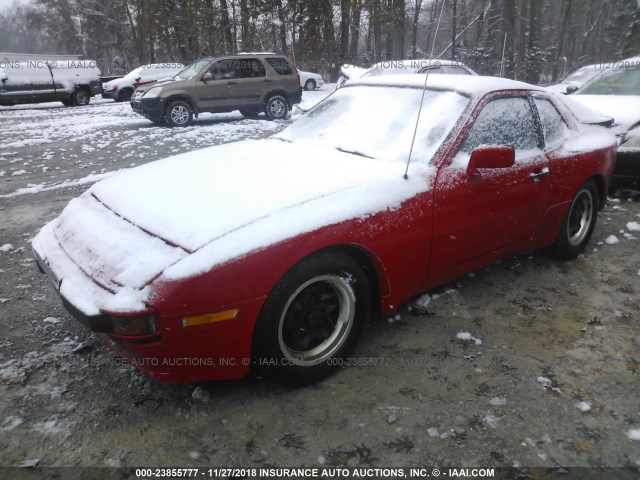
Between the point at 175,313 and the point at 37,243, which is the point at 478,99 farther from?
the point at 37,243

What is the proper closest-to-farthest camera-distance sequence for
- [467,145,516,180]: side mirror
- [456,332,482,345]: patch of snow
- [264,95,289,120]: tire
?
[467,145,516,180]: side mirror < [456,332,482,345]: patch of snow < [264,95,289,120]: tire

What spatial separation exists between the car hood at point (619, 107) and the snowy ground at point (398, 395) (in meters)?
2.95

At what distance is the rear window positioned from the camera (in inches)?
480

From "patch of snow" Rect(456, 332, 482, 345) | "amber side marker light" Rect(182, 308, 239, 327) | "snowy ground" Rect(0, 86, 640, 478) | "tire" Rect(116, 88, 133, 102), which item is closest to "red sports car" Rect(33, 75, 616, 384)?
"amber side marker light" Rect(182, 308, 239, 327)

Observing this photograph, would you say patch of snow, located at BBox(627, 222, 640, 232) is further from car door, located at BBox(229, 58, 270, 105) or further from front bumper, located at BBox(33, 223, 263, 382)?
car door, located at BBox(229, 58, 270, 105)

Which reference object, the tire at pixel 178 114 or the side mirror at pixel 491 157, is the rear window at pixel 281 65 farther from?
the side mirror at pixel 491 157

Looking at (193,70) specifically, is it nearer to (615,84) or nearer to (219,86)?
(219,86)

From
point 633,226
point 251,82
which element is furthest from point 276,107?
point 633,226

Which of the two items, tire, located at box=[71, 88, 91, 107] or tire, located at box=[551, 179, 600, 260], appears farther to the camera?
tire, located at box=[71, 88, 91, 107]

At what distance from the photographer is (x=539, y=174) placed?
3164 mm

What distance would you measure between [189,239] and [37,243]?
1197 mm

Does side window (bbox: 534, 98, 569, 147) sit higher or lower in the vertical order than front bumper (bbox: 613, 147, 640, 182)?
higher

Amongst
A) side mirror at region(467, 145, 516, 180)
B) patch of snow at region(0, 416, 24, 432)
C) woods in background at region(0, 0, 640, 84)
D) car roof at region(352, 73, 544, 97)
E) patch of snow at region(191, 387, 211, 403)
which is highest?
woods in background at region(0, 0, 640, 84)

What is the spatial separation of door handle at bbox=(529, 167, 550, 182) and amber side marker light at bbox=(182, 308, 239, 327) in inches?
88.4
